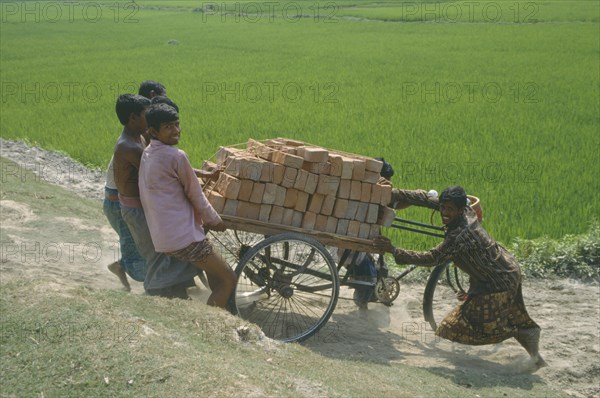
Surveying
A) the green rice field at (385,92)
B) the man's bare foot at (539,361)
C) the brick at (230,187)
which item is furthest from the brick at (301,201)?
the green rice field at (385,92)

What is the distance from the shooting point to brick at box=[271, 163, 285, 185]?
5.12 metres

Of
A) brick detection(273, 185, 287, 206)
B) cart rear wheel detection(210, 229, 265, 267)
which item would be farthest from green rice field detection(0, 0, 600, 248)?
brick detection(273, 185, 287, 206)

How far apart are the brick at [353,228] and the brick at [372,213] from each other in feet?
0.27

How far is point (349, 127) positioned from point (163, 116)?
793cm

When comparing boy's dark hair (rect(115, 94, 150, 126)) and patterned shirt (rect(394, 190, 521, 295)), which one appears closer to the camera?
patterned shirt (rect(394, 190, 521, 295))

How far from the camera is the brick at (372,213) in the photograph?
17.4 feet

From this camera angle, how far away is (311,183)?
519 centimetres

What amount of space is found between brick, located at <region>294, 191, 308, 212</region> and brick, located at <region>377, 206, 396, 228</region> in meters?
0.56

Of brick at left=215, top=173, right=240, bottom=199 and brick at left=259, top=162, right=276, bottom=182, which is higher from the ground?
brick at left=259, top=162, right=276, bottom=182

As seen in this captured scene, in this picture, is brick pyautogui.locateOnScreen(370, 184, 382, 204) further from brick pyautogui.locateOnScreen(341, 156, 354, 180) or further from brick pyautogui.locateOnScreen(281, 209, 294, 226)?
brick pyautogui.locateOnScreen(281, 209, 294, 226)

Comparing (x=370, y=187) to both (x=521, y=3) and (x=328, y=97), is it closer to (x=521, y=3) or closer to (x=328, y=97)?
(x=328, y=97)

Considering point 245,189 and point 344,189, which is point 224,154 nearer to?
point 245,189

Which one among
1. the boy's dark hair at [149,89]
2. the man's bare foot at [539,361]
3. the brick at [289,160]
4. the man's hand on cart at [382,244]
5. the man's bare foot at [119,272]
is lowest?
the man's bare foot at [539,361]

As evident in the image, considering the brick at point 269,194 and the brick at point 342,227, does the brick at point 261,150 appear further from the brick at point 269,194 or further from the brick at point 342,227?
the brick at point 342,227
